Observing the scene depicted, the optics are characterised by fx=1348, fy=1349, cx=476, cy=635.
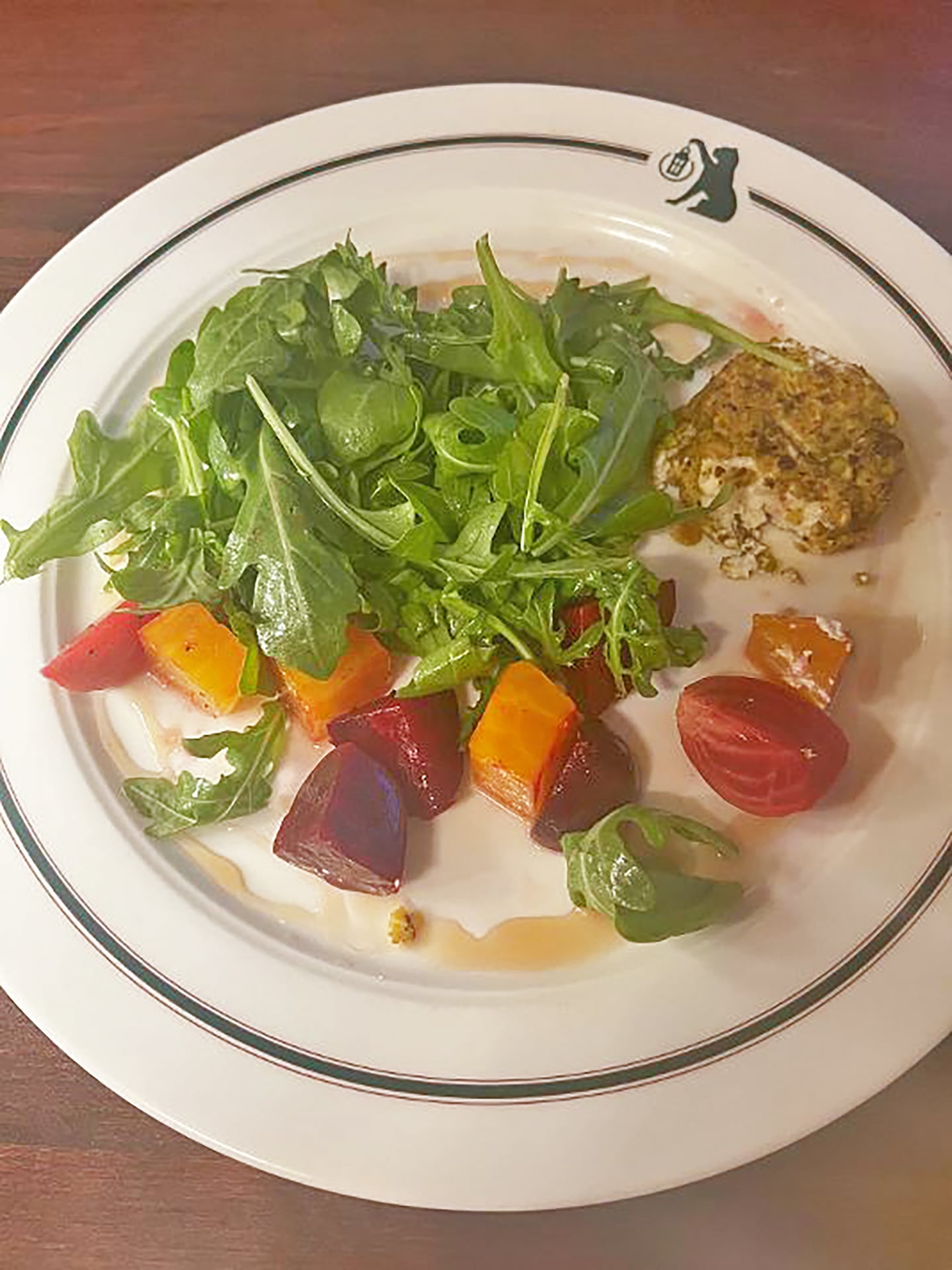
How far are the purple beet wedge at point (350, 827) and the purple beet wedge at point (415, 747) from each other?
2cm

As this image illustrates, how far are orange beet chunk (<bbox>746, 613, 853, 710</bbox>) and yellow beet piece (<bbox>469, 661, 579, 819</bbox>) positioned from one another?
0.24m

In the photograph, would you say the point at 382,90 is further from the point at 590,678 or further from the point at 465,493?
the point at 590,678

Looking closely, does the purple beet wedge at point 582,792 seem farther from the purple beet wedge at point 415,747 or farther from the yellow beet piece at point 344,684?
the yellow beet piece at point 344,684

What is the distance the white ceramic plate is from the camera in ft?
4.28

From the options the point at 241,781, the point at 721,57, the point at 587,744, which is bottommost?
the point at 241,781

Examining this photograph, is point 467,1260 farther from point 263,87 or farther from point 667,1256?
point 263,87

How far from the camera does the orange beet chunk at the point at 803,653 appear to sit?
1524mm

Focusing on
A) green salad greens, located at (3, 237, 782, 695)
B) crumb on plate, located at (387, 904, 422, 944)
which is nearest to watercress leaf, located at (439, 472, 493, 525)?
green salad greens, located at (3, 237, 782, 695)

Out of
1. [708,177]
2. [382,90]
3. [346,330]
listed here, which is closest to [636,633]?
[346,330]

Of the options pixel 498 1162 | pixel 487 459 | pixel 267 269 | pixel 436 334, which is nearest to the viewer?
pixel 498 1162

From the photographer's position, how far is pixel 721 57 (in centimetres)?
216

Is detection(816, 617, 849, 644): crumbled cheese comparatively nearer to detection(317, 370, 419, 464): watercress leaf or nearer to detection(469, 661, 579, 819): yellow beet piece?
detection(469, 661, 579, 819): yellow beet piece

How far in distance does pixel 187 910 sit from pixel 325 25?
1.55 m

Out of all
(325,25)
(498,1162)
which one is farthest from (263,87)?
(498,1162)
